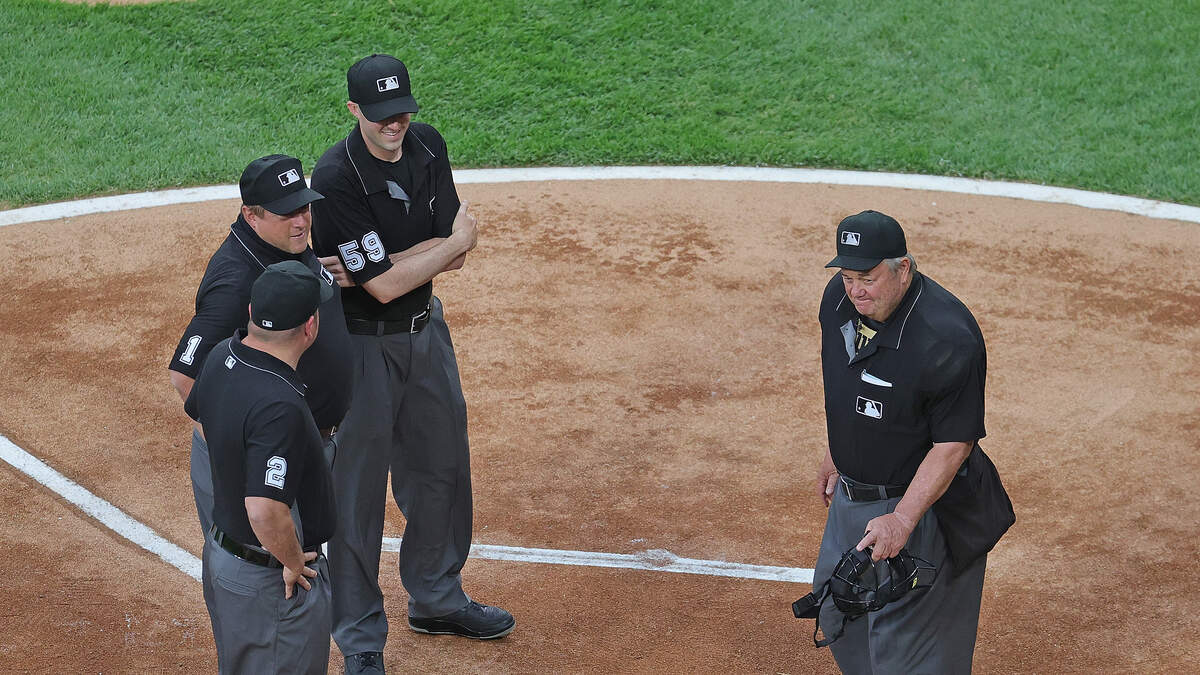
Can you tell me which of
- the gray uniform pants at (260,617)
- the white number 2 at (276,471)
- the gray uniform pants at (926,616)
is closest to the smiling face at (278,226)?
the white number 2 at (276,471)

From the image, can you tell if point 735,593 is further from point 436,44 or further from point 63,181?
point 436,44

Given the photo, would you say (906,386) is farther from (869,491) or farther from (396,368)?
(396,368)

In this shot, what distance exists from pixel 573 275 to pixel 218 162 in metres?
3.64

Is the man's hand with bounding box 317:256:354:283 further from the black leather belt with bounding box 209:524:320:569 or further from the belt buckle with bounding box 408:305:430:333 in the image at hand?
the black leather belt with bounding box 209:524:320:569

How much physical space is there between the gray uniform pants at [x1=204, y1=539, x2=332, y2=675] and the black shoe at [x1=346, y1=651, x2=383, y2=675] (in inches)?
30.8

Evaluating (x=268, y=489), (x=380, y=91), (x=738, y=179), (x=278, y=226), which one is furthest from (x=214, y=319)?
(x=738, y=179)

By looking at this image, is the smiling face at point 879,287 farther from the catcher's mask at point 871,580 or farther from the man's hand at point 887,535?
the catcher's mask at point 871,580

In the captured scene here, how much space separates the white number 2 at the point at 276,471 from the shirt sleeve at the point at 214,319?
2.00 feet

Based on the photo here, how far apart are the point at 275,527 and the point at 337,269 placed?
1.25m

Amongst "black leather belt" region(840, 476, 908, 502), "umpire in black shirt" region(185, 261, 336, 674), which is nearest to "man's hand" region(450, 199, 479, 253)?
"umpire in black shirt" region(185, 261, 336, 674)

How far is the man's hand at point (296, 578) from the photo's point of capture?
3934 mm

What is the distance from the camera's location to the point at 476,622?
5.14 metres

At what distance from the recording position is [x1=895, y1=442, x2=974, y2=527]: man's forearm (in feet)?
13.1

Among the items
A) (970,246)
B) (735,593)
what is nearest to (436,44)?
(970,246)
